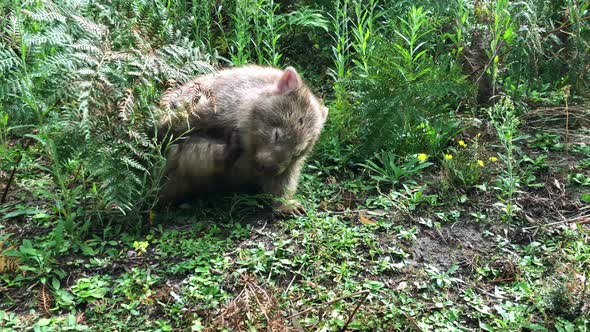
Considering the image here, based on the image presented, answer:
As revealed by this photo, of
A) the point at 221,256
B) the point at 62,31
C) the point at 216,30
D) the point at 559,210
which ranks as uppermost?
the point at 62,31

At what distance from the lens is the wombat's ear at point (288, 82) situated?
15.7 feet

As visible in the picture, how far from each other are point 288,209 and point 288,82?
41.1 inches

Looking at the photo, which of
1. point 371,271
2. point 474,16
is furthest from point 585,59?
point 371,271

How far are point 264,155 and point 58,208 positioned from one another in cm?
156

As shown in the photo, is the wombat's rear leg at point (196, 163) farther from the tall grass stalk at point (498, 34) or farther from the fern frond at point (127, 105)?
the tall grass stalk at point (498, 34)

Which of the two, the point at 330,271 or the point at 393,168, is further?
the point at 393,168

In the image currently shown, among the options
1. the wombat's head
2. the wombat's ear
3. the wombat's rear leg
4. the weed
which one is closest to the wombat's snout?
the wombat's head

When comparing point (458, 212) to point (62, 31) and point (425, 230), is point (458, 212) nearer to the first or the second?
point (425, 230)

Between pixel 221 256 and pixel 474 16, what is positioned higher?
pixel 474 16

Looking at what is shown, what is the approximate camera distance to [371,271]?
4.05 m

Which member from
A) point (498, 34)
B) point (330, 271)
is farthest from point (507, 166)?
point (330, 271)

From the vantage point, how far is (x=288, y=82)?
4.81 metres

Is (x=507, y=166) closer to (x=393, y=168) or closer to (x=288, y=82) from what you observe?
(x=393, y=168)

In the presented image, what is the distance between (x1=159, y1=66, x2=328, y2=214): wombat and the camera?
4668 mm
